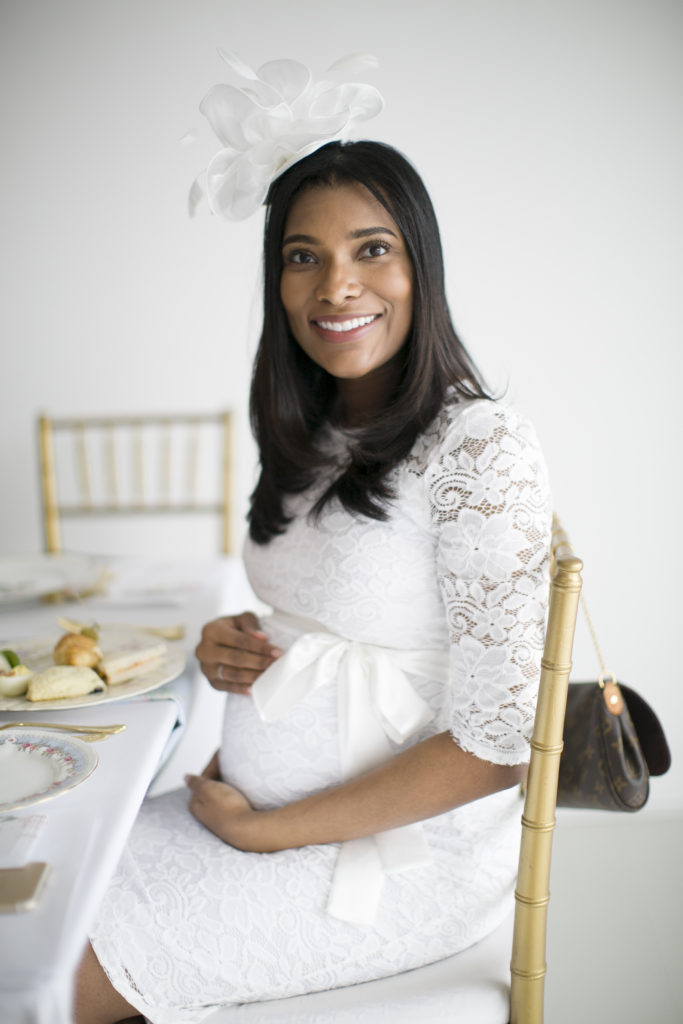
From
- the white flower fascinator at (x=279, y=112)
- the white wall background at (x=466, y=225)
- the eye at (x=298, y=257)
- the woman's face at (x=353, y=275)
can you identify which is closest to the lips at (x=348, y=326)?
the woman's face at (x=353, y=275)

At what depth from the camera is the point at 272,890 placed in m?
0.78

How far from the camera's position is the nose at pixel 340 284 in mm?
967

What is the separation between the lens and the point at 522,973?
2.45ft

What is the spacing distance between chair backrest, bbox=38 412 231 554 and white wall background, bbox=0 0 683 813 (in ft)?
0.35

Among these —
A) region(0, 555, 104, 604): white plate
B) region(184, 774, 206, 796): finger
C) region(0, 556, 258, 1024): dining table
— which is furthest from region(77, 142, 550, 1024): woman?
region(0, 555, 104, 604): white plate

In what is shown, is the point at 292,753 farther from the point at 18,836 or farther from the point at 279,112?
the point at 279,112

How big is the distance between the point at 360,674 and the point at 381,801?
0.14 meters

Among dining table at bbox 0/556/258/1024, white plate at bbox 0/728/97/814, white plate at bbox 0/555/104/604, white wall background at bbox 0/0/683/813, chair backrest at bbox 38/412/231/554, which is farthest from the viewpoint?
chair backrest at bbox 38/412/231/554

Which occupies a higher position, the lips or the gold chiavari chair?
the lips

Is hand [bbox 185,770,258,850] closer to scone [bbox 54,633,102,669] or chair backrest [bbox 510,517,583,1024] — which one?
scone [bbox 54,633,102,669]

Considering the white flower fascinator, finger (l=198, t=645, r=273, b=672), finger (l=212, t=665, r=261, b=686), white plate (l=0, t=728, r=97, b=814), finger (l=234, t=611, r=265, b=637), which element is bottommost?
finger (l=212, t=665, r=261, b=686)

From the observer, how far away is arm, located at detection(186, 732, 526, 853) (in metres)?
0.79

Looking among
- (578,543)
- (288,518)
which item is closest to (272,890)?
(288,518)

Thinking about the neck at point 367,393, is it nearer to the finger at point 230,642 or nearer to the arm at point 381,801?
the finger at point 230,642
